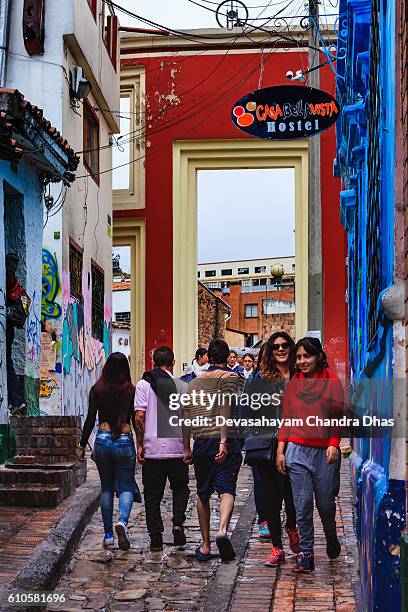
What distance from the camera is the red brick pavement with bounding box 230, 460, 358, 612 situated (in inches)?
263

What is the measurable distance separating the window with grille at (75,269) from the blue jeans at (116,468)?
322 inches

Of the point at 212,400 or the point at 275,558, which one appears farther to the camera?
the point at 212,400

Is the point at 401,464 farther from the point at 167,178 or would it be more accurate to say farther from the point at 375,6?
the point at 167,178

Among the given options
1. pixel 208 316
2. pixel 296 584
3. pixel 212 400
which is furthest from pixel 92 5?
pixel 208 316

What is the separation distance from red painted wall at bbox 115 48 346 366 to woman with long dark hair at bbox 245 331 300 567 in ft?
49.1

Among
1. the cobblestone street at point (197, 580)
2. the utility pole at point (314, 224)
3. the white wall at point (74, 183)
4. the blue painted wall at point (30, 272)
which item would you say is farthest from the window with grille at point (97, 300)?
the cobblestone street at point (197, 580)

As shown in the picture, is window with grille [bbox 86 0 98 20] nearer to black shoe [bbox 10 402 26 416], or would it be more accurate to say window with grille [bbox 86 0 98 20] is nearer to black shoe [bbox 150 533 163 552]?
black shoe [bbox 10 402 26 416]

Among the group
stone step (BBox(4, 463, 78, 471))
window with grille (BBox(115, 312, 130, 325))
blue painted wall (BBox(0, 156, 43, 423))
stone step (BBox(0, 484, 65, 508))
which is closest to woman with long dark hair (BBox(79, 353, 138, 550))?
stone step (BBox(0, 484, 65, 508))

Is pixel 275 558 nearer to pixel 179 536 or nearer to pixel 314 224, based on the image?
pixel 179 536

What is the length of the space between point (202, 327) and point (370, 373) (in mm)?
32790

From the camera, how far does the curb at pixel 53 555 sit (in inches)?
266

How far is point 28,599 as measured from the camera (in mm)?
6520

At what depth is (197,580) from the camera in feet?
25.4

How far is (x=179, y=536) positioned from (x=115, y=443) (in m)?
0.99
